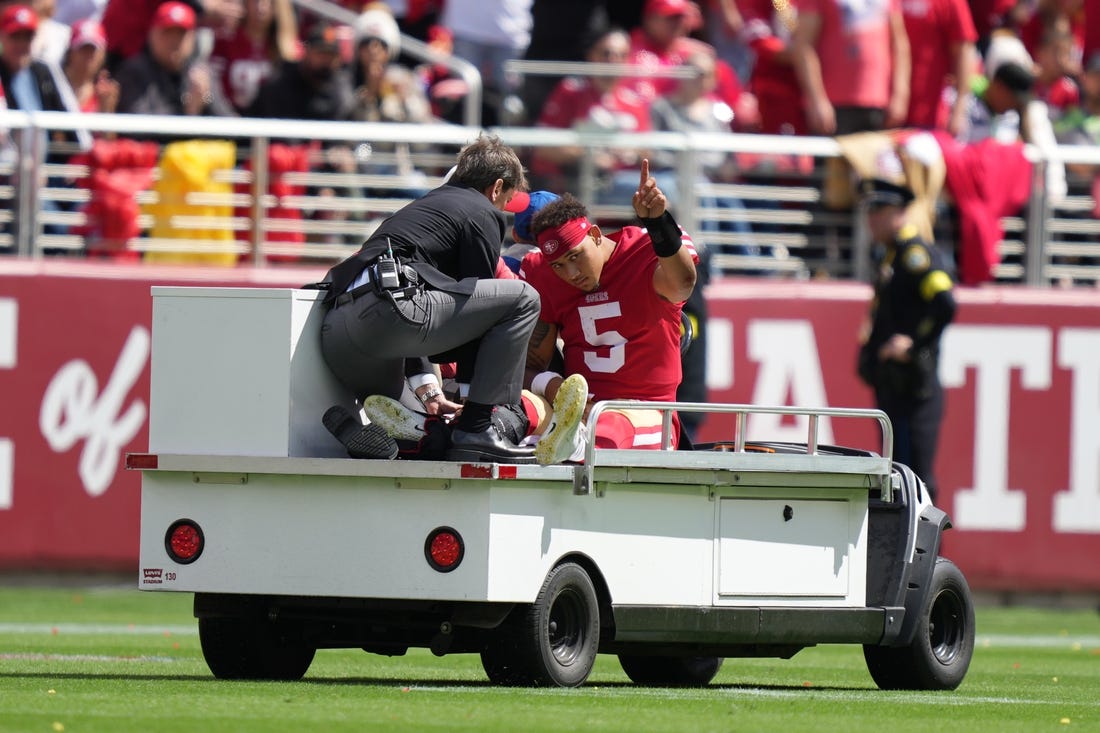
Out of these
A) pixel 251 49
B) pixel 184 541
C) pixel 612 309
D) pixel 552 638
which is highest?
pixel 251 49

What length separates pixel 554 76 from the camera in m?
17.9

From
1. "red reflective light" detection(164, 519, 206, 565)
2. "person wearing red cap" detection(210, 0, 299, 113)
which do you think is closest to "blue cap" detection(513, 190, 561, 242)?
"red reflective light" detection(164, 519, 206, 565)

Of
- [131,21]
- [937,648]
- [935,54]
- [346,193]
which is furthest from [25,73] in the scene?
[937,648]

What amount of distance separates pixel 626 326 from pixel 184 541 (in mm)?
2217

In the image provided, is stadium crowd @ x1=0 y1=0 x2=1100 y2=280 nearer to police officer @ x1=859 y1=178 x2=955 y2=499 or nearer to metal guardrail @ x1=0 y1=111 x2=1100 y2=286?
metal guardrail @ x1=0 y1=111 x2=1100 y2=286

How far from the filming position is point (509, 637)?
8953 millimetres

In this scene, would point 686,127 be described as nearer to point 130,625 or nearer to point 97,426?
point 97,426

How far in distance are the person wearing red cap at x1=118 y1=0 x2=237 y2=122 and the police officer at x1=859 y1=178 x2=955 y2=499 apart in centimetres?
496

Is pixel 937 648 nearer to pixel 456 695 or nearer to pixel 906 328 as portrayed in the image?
pixel 456 695

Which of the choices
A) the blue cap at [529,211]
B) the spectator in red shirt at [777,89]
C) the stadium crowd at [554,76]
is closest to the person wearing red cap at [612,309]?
the blue cap at [529,211]

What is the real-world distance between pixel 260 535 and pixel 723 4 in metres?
11.7

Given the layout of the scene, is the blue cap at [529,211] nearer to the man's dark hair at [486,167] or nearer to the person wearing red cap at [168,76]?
the man's dark hair at [486,167]

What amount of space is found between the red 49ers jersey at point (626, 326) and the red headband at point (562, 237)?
0.32 metres

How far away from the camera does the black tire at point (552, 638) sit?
888 centimetres
